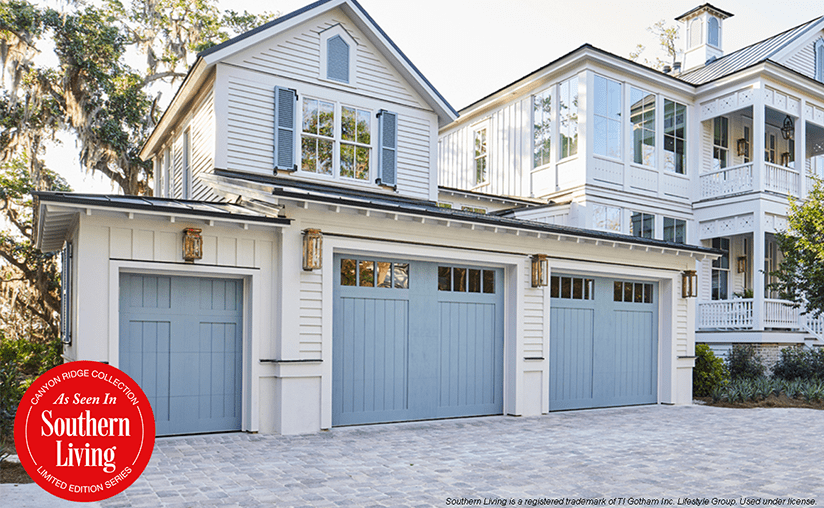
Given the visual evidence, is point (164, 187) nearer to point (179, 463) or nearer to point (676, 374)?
point (179, 463)

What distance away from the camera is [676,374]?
12.7 m

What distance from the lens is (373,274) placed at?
9.80 m

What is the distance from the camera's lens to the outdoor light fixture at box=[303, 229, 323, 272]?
8.84 meters

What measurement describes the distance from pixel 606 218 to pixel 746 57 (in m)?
7.10

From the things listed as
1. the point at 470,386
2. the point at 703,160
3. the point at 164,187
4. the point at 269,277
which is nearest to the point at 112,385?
the point at 269,277

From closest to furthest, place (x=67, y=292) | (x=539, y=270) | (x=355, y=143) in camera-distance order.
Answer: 1. (x=67, y=292)
2. (x=539, y=270)
3. (x=355, y=143)

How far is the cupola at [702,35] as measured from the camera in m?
21.3

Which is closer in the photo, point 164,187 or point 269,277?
point 269,277

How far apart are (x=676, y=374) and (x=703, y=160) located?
8442 millimetres

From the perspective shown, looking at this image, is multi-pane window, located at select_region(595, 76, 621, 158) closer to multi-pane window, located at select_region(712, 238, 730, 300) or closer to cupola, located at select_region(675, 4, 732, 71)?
multi-pane window, located at select_region(712, 238, 730, 300)

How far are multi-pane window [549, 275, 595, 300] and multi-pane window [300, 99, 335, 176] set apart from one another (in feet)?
15.2

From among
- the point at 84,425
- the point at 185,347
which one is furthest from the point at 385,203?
the point at 84,425

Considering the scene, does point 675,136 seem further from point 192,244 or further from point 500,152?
point 192,244

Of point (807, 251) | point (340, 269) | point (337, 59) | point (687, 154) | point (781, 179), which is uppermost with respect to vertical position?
point (337, 59)
